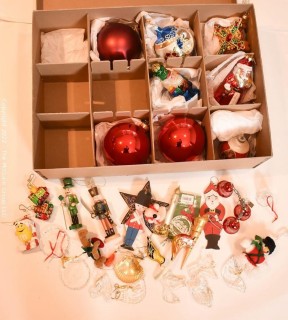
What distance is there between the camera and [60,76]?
1.29 meters

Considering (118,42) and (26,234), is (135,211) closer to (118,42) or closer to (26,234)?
(26,234)

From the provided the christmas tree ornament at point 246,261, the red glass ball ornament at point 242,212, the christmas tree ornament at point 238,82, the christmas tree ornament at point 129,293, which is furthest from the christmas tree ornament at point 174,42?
the christmas tree ornament at point 129,293

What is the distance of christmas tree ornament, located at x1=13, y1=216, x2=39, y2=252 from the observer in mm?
→ 1156

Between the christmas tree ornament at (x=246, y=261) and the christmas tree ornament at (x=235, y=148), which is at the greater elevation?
the christmas tree ornament at (x=235, y=148)

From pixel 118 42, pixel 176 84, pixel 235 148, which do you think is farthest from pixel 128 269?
pixel 118 42

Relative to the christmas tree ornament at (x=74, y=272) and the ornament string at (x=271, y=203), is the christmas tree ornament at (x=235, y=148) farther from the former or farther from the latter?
the christmas tree ornament at (x=74, y=272)

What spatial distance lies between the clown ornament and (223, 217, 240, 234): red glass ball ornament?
0.06 ft

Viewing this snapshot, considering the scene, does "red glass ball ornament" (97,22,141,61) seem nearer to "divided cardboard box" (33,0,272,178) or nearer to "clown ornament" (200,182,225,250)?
"divided cardboard box" (33,0,272,178)

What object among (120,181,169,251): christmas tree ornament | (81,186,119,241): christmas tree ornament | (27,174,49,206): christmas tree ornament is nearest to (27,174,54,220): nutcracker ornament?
(27,174,49,206): christmas tree ornament

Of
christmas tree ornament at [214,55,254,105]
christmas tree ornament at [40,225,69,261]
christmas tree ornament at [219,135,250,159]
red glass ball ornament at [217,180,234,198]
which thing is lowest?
christmas tree ornament at [40,225,69,261]

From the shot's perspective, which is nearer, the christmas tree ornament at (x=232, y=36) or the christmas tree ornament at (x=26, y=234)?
the christmas tree ornament at (x=26, y=234)

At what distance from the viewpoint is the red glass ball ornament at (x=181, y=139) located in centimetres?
114

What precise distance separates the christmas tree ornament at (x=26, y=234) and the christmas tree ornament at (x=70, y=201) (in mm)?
116

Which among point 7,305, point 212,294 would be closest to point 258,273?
point 212,294
